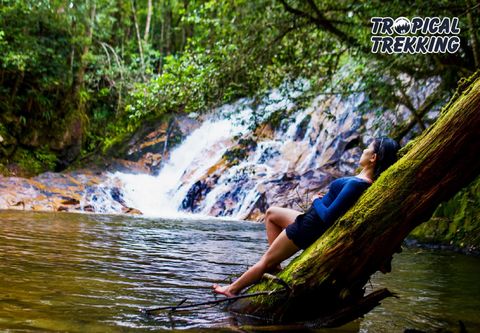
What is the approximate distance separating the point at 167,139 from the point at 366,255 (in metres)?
20.7

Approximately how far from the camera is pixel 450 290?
5.06 metres

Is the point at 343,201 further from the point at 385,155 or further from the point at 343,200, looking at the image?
the point at 385,155

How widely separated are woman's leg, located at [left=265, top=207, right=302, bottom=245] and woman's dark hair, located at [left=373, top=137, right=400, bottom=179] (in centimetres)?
76

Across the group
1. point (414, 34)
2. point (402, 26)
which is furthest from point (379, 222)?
point (402, 26)

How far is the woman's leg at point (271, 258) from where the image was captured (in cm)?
359

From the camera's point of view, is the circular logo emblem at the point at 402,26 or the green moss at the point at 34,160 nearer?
the circular logo emblem at the point at 402,26

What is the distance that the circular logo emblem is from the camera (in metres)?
7.06

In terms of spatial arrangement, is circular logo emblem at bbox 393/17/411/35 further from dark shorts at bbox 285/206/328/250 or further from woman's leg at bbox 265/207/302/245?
dark shorts at bbox 285/206/328/250

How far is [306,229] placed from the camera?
137 inches

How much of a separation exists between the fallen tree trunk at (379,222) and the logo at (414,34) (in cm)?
440

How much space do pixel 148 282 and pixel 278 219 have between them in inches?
60.7

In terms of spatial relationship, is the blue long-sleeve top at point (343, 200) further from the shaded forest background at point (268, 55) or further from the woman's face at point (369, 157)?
the shaded forest background at point (268, 55)

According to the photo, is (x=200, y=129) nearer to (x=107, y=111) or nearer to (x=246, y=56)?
(x=107, y=111)

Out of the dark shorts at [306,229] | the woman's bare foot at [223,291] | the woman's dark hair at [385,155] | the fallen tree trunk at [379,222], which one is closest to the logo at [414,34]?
the woman's dark hair at [385,155]
